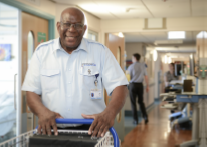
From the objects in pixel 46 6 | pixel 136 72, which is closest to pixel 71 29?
pixel 46 6

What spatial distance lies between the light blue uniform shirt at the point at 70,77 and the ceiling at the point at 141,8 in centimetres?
282

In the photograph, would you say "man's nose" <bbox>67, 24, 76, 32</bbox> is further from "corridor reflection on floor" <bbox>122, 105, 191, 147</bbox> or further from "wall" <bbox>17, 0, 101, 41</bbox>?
"corridor reflection on floor" <bbox>122, 105, 191, 147</bbox>

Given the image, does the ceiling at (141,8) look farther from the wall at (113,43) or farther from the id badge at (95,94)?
the id badge at (95,94)

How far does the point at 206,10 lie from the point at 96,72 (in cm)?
406

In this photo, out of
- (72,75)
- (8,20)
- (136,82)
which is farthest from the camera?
(136,82)

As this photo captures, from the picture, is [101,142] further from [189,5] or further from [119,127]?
[119,127]

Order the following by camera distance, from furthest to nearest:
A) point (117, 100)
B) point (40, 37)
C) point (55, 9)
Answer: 1. point (55, 9)
2. point (40, 37)
3. point (117, 100)

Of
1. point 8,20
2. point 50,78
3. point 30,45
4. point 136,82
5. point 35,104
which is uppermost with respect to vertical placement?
point 8,20

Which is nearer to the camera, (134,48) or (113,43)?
(113,43)

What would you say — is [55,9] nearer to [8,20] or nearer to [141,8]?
[8,20]

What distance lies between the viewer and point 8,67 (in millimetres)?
3322

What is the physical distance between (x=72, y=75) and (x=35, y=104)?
0.90ft

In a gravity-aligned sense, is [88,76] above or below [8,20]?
below

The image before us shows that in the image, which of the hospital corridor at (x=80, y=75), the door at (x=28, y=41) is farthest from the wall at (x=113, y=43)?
the door at (x=28, y=41)
